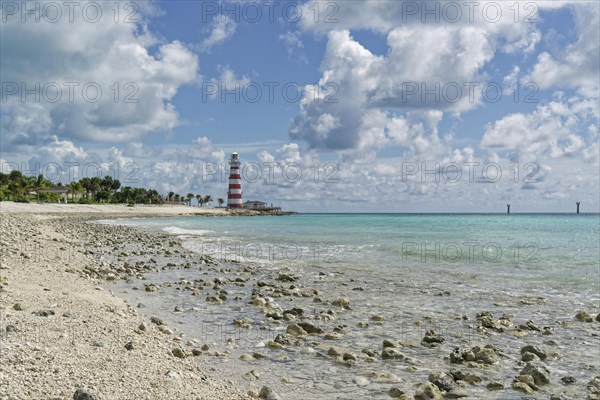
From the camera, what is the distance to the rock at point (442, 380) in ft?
22.3

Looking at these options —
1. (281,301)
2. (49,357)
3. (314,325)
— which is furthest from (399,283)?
(49,357)

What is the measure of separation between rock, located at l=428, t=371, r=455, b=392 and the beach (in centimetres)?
3

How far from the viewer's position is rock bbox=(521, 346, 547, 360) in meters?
8.34

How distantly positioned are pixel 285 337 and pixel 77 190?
150 meters

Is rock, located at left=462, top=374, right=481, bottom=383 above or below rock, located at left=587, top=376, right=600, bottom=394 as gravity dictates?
below

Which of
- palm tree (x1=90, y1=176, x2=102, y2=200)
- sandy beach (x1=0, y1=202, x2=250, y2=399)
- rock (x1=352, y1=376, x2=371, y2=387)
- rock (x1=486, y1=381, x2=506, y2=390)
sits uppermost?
palm tree (x1=90, y1=176, x2=102, y2=200)

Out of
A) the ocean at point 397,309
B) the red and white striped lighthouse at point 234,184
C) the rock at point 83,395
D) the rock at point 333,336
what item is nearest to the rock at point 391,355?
the ocean at point 397,309

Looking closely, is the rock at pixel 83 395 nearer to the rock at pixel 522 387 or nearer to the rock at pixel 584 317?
the rock at pixel 522 387

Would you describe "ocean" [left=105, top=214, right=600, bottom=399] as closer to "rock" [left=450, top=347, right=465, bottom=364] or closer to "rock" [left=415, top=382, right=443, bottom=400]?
"rock" [left=450, top=347, right=465, bottom=364]

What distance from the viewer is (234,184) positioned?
160 m

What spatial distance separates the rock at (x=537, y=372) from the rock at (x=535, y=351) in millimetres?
879

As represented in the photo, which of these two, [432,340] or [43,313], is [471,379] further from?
[43,313]

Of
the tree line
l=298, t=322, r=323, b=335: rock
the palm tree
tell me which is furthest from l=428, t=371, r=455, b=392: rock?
the palm tree

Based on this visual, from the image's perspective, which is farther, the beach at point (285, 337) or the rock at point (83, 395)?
the beach at point (285, 337)
